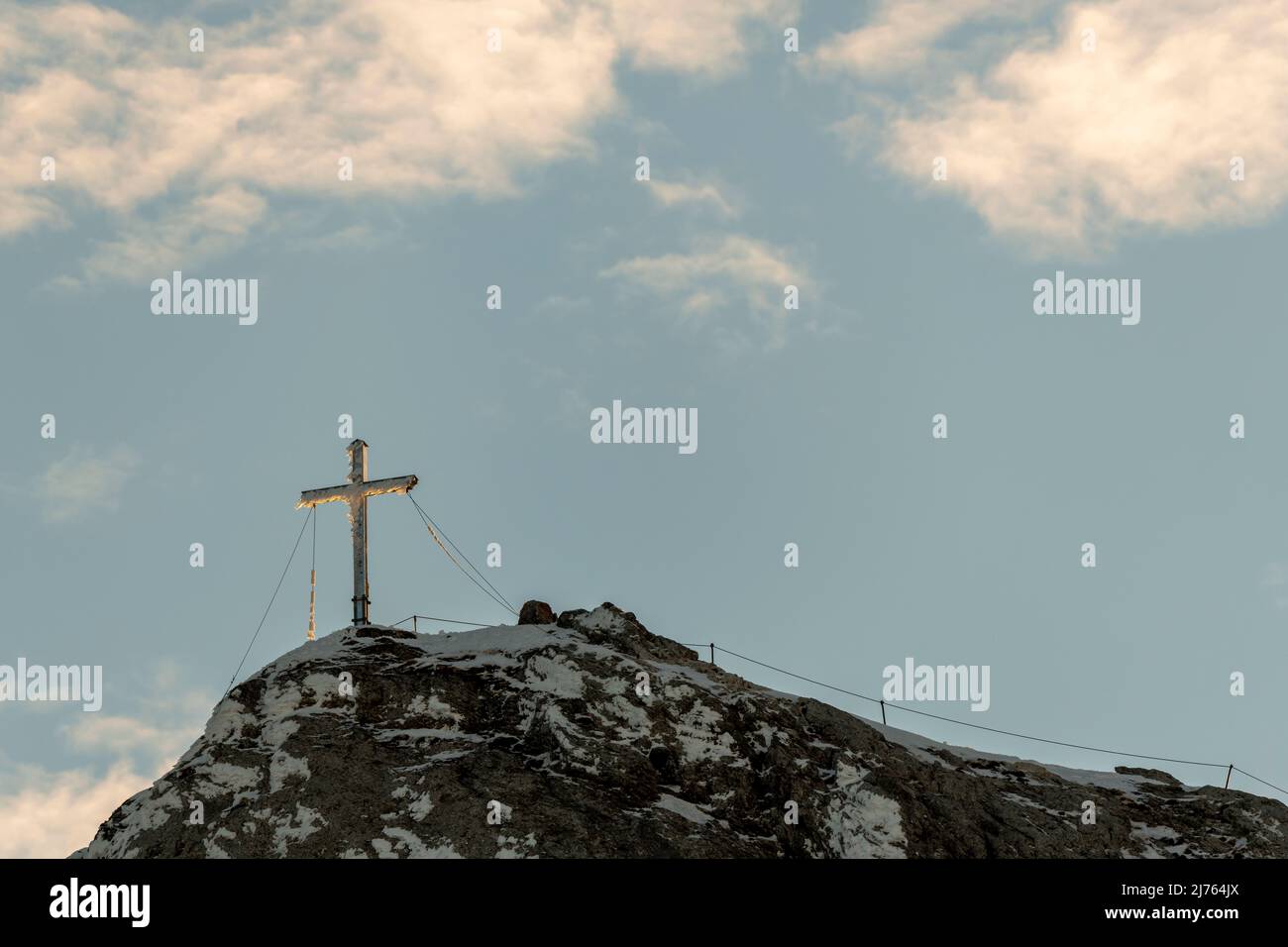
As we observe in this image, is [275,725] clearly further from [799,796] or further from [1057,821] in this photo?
[1057,821]

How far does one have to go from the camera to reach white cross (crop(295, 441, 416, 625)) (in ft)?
127

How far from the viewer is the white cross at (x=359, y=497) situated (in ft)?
127

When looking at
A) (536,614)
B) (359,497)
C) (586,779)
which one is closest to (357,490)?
(359,497)

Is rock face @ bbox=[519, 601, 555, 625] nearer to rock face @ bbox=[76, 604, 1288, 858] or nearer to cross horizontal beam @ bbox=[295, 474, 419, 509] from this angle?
rock face @ bbox=[76, 604, 1288, 858]

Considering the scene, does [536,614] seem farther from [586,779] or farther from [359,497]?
[586,779]

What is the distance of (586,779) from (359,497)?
1150cm

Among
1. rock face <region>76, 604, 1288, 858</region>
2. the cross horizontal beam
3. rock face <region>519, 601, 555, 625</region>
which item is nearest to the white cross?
the cross horizontal beam

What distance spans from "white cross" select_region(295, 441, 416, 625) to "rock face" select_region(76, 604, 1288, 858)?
5.21 ft

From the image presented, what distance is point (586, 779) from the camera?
1251 inches

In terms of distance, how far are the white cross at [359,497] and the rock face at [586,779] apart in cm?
159
